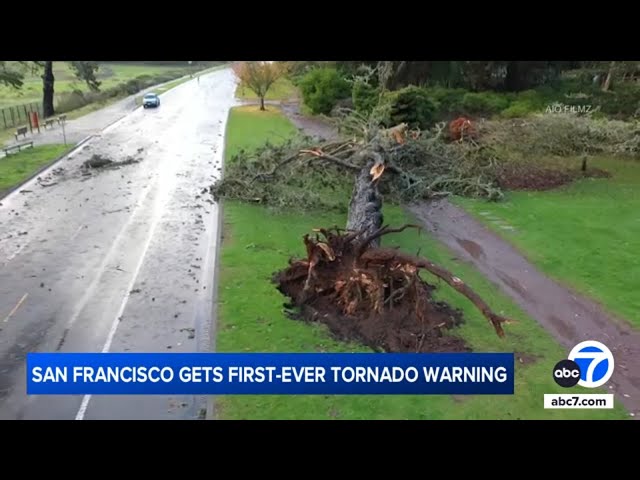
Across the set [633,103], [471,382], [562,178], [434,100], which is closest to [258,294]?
[471,382]

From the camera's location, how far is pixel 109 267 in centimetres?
1334

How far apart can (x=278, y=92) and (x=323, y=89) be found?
595 centimetres

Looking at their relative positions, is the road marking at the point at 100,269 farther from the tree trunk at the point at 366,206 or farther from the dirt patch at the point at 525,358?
the dirt patch at the point at 525,358

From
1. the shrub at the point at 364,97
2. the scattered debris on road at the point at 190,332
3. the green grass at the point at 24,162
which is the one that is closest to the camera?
the scattered debris on road at the point at 190,332

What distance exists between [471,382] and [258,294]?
4856 millimetres

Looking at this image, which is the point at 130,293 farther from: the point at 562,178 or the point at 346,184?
the point at 562,178

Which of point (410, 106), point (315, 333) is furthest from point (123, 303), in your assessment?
point (410, 106)

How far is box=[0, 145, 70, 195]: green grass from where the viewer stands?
63.7 feet

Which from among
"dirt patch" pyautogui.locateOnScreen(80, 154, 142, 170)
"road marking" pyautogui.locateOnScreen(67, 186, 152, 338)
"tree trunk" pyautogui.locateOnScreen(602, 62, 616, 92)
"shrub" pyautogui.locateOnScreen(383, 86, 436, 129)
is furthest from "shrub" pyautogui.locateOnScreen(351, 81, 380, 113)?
"road marking" pyautogui.locateOnScreen(67, 186, 152, 338)

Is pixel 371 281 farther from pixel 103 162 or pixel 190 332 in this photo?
pixel 103 162

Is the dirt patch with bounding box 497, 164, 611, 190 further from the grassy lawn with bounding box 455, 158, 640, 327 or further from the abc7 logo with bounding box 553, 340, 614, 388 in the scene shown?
the abc7 logo with bounding box 553, 340, 614, 388

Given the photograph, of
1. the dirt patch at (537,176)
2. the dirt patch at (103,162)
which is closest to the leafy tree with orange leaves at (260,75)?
the dirt patch at (103,162)

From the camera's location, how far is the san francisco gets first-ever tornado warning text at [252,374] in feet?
26.1

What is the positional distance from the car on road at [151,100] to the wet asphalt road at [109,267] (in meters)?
1.99
